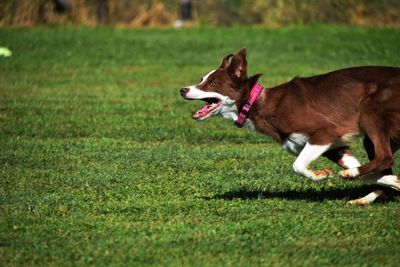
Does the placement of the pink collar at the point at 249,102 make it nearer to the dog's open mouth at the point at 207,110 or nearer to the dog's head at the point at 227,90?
the dog's head at the point at 227,90

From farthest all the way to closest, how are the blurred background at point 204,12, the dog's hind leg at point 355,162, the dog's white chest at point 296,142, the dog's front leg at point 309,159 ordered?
the blurred background at point 204,12 → the dog's hind leg at point 355,162 → the dog's white chest at point 296,142 → the dog's front leg at point 309,159

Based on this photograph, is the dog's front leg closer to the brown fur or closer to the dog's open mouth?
the brown fur

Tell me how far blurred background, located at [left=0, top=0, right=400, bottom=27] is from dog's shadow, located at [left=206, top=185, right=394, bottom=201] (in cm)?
1678

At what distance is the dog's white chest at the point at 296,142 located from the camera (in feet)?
26.1

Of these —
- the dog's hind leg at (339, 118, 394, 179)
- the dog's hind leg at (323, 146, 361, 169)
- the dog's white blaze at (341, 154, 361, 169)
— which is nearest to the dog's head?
the dog's hind leg at (323, 146, 361, 169)

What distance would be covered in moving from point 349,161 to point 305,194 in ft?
2.01

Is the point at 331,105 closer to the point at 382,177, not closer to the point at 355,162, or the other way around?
the point at 355,162

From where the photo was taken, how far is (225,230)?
7.07 meters

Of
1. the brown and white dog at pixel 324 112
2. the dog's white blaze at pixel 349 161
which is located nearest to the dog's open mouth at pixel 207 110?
the brown and white dog at pixel 324 112

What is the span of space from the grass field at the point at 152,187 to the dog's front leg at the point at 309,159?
298 millimetres

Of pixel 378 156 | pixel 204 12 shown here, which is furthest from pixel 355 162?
pixel 204 12

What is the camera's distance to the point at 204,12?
26391 millimetres

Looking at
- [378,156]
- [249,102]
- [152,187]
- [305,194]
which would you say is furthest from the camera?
[152,187]

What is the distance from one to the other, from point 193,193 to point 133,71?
999 centimetres
